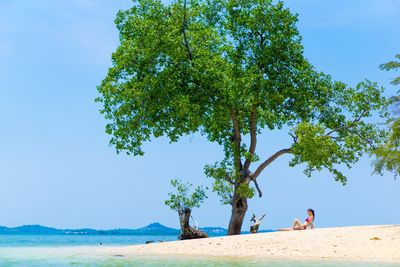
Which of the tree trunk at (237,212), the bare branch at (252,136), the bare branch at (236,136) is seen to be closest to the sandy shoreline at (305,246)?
the tree trunk at (237,212)

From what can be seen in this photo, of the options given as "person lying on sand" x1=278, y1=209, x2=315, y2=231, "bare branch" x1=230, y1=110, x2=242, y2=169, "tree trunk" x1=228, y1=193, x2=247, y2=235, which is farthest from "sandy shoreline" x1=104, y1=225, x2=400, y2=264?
"bare branch" x1=230, y1=110, x2=242, y2=169

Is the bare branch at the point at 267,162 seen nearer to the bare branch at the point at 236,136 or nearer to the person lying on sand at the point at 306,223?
the bare branch at the point at 236,136

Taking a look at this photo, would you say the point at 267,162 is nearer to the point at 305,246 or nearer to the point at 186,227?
the point at 186,227

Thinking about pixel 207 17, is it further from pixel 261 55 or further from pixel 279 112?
pixel 279 112

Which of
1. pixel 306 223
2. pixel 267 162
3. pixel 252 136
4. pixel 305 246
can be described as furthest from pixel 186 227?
pixel 305 246

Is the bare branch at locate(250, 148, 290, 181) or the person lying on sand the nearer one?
the person lying on sand

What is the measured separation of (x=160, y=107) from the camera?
3538cm

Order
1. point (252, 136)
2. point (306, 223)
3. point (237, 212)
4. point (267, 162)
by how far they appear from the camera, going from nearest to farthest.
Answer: point (306, 223) < point (252, 136) < point (237, 212) < point (267, 162)

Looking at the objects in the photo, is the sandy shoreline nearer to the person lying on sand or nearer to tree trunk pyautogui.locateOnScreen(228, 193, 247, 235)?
the person lying on sand

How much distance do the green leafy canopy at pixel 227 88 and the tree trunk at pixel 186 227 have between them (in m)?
2.40

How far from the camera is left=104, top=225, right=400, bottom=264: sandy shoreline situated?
917 inches

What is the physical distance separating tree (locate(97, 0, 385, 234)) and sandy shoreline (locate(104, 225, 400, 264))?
23.1 feet

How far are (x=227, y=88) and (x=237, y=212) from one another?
24.6 feet

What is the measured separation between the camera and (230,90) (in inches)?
1330
